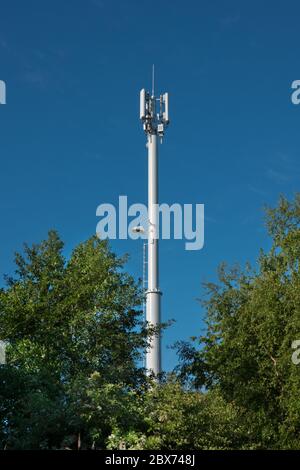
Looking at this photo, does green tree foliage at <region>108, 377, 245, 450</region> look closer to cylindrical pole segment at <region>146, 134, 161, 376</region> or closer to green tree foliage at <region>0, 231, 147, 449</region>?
green tree foliage at <region>0, 231, 147, 449</region>

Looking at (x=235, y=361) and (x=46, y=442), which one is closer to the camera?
(x=46, y=442)

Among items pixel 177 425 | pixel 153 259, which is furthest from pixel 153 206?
pixel 177 425

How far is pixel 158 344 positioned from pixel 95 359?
16.8m

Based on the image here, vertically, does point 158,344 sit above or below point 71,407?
above

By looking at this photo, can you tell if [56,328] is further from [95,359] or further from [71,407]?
[71,407]

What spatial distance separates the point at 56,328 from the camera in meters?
31.9

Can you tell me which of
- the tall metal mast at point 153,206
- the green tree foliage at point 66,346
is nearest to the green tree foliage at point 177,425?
the green tree foliage at point 66,346

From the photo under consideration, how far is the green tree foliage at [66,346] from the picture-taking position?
2327 centimetres

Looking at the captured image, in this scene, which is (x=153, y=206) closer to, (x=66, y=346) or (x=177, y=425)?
(x=66, y=346)

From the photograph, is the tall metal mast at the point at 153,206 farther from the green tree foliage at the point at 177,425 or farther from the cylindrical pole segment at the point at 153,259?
the green tree foliage at the point at 177,425

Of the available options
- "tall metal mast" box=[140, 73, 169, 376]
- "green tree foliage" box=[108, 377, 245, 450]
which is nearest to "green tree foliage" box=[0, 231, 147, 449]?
"green tree foliage" box=[108, 377, 245, 450]

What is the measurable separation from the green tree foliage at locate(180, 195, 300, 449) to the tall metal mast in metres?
9.74
